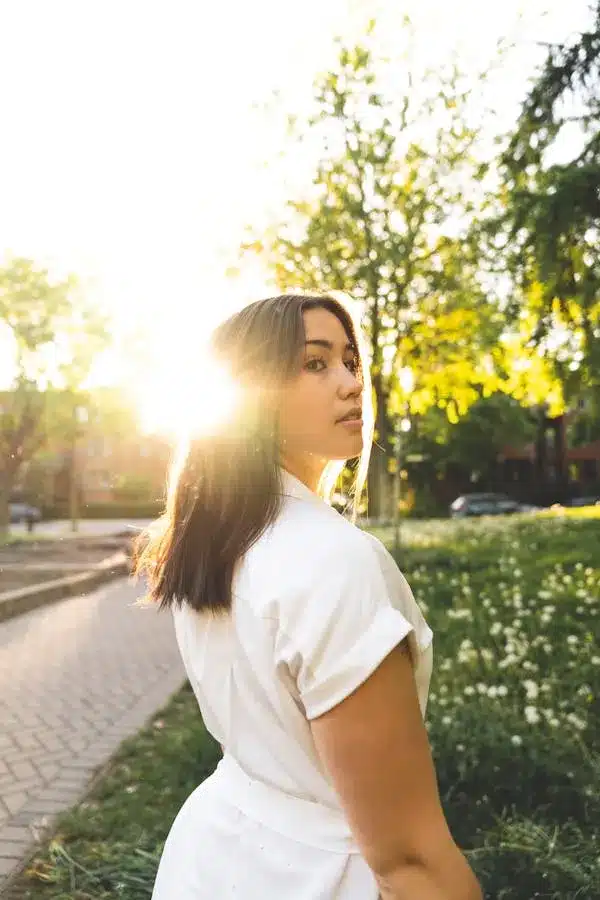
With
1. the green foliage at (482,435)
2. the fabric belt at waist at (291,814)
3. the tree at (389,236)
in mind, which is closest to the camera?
the fabric belt at waist at (291,814)

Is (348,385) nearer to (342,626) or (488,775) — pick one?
(342,626)

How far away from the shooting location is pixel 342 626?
106 cm

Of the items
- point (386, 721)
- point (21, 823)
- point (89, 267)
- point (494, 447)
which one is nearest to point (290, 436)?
point (386, 721)

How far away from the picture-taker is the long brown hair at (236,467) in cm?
126

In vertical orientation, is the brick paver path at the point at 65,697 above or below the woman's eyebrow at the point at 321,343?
below

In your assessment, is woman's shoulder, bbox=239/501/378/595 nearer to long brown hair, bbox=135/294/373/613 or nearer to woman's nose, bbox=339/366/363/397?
long brown hair, bbox=135/294/373/613

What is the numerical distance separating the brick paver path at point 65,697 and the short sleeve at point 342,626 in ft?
4.87

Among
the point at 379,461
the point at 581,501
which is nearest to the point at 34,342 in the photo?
the point at 379,461

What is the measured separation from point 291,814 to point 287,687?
21cm

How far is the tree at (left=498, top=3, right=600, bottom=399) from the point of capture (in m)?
4.47

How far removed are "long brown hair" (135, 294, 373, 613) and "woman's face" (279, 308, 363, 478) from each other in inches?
0.8

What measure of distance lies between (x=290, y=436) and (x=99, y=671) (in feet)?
26.7

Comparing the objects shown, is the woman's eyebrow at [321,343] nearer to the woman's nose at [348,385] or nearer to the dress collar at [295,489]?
the woman's nose at [348,385]

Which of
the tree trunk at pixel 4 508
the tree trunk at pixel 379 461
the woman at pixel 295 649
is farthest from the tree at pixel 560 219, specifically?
the tree trunk at pixel 4 508
